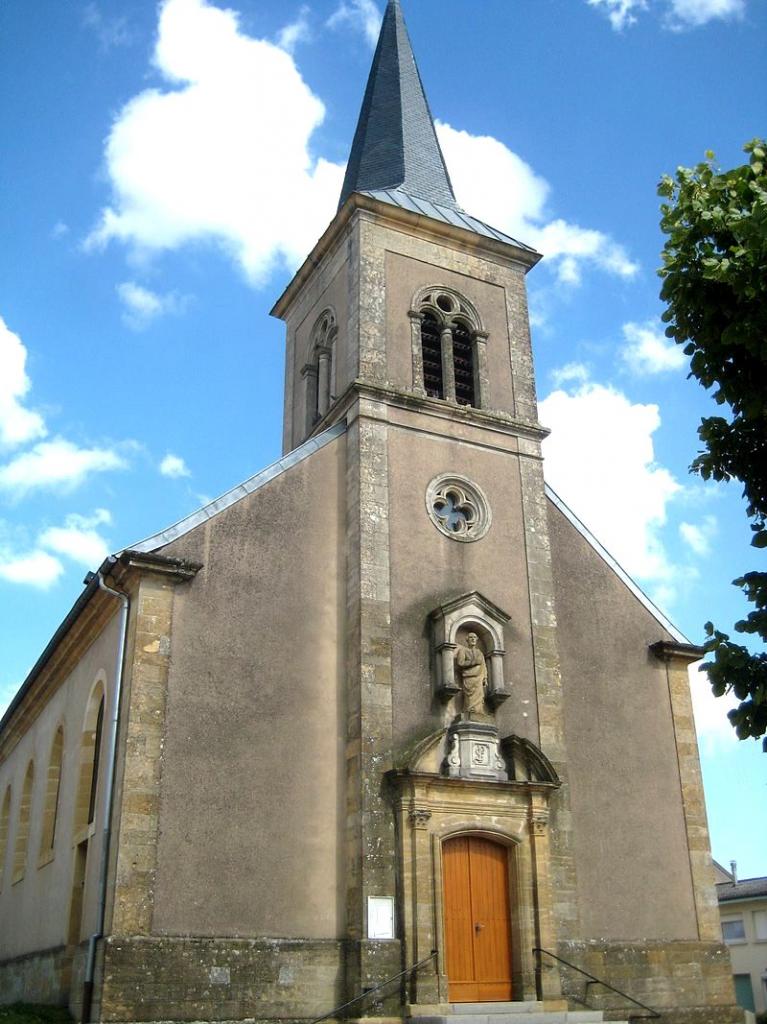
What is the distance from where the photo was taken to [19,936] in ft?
55.4

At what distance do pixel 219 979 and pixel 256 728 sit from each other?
2.99 m

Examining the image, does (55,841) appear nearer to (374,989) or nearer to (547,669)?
(374,989)

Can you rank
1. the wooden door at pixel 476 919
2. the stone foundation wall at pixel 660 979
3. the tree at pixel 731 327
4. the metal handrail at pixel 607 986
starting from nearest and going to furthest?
the tree at pixel 731 327
the wooden door at pixel 476 919
the metal handrail at pixel 607 986
the stone foundation wall at pixel 660 979

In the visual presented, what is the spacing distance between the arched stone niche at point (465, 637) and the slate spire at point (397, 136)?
832 cm

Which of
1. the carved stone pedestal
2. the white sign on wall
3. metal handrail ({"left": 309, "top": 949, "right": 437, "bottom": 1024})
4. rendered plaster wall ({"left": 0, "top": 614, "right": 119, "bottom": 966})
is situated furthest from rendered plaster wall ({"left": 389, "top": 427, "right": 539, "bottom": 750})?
rendered plaster wall ({"left": 0, "top": 614, "right": 119, "bottom": 966})

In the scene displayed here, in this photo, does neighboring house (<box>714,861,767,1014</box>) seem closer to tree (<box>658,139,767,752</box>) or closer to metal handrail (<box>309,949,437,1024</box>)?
metal handrail (<box>309,949,437,1024</box>)

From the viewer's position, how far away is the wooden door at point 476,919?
13.4 metres

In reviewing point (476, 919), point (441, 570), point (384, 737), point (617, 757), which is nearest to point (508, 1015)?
point (476, 919)

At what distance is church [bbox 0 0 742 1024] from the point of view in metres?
12.5

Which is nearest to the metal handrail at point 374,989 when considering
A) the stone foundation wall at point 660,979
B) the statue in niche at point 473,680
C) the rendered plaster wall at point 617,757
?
the stone foundation wall at point 660,979

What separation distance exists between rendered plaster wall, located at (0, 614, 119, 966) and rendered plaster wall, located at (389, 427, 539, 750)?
407 centimetres

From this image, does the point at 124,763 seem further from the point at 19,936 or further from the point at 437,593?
the point at 19,936

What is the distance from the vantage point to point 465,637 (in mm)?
15164

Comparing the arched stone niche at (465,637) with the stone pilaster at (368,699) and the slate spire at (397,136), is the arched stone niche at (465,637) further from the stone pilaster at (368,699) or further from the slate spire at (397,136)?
the slate spire at (397,136)
